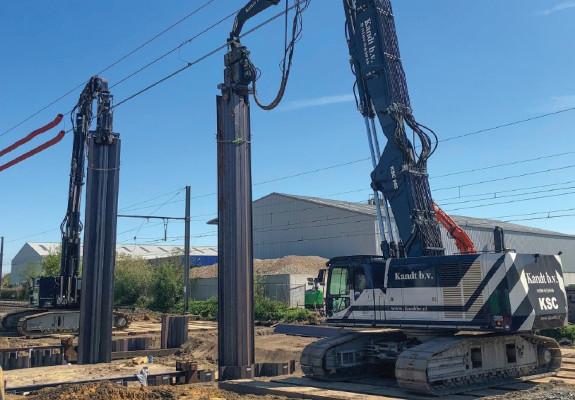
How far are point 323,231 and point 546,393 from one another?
40.5 metres

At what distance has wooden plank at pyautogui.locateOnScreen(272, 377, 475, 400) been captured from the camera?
1180 centimetres

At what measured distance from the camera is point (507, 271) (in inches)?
476

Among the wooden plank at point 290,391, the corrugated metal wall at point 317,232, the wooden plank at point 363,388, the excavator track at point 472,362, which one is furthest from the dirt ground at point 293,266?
the wooden plank at point 290,391

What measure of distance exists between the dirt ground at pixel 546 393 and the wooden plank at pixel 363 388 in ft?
2.70

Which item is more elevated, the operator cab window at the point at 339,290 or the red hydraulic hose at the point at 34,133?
the red hydraulic hose at the point at 34,133

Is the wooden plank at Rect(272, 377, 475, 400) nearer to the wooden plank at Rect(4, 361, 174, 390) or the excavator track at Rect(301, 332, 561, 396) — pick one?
the excavator track at Rect(301, 332, 561, 396)

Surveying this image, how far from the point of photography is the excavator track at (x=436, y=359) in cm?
1182

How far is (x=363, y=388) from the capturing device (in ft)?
42.3

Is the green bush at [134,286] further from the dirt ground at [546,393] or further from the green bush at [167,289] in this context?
the dirt ground at [546,393]


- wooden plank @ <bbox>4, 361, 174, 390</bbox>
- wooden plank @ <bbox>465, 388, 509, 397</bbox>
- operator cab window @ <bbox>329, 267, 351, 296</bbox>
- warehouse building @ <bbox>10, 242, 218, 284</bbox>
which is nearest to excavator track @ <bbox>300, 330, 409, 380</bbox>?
operator cab window @ <bbox>329, 267, 351, 296</bbox>

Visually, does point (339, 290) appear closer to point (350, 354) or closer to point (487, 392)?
point (350, 354)

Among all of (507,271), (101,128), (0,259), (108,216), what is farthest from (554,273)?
(0,259)

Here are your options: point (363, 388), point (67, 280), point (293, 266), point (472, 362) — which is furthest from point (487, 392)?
point (293, 266)

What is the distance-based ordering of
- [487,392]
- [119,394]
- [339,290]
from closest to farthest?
[119,394], [487,392], [339,290]
